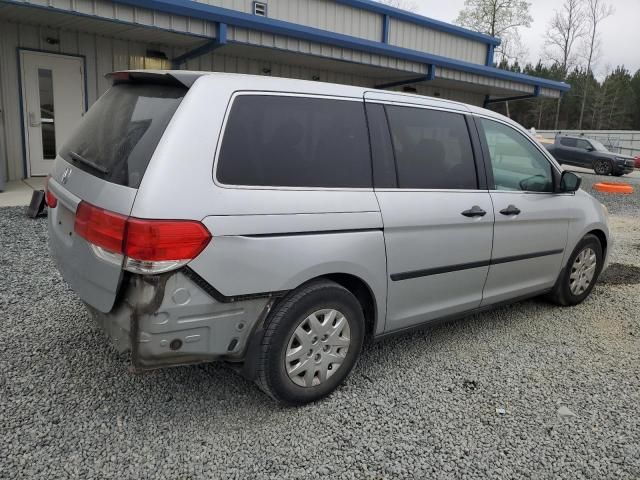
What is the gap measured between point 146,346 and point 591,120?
61.4 m

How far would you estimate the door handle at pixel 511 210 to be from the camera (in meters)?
3.74

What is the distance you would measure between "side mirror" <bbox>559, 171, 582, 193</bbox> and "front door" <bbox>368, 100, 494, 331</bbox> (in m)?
1.01

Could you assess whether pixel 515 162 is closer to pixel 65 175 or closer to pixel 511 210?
pixel 511 210

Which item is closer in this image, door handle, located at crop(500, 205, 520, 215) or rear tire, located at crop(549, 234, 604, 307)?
door handle, located at crop(500, 205, 520, 215)

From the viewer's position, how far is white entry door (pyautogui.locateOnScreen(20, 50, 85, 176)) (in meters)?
9.40

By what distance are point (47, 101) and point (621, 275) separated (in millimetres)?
9775

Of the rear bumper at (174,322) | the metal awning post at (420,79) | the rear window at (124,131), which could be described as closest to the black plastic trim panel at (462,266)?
the rear bumper at (174,322)

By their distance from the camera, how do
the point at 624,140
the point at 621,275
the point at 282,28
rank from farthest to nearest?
the point at 624,140 → the point at 282,28 → the point at 621,275

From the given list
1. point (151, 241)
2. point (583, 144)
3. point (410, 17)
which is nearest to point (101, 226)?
point (151, 241)

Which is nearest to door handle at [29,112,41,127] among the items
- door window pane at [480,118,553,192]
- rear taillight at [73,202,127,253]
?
rear taillight at [73,202,127,253]

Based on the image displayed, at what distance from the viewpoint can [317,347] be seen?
2875 millimetres

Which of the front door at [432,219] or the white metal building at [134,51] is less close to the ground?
the white metal building at [134,51]

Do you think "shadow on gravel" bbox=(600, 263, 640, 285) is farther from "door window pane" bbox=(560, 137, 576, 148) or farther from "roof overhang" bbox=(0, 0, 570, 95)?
"door window pane" bbox=(560, 137, 576, 148)

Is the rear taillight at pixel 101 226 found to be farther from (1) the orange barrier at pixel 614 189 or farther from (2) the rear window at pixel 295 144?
(1) the orange barrier at pixel 614 189
